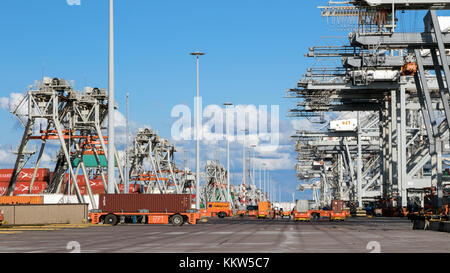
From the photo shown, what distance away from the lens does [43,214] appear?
1996 inches

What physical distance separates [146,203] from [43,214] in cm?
780

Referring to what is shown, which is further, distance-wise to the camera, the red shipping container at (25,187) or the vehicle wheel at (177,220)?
the red shipping container at (25,187)

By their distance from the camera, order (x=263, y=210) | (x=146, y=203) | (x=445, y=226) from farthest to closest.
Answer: (x=263, y=210), (x=146, y=203), (x=445, y=226)

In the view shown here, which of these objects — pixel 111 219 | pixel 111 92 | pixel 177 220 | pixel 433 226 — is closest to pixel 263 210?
pixel 177 220

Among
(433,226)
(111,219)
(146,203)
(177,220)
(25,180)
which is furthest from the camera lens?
(25,180)

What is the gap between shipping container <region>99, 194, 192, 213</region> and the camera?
4878 cm

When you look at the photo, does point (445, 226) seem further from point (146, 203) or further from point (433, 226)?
point (146, 203)

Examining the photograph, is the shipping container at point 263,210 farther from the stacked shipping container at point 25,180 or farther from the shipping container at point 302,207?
the stacked shipping container at point 25,180

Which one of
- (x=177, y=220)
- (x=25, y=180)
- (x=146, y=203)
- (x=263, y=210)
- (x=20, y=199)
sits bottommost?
(x=263, y=210)

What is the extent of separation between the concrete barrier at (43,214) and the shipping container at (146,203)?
349 centimetres

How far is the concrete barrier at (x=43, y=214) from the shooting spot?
165 ft

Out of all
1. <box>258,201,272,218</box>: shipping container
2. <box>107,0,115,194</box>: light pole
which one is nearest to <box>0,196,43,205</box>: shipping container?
<box>107,0,115,194</box>: light pole

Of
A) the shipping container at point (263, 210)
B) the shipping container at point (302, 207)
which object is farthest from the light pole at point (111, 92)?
the shipping container at point (263, 210)
